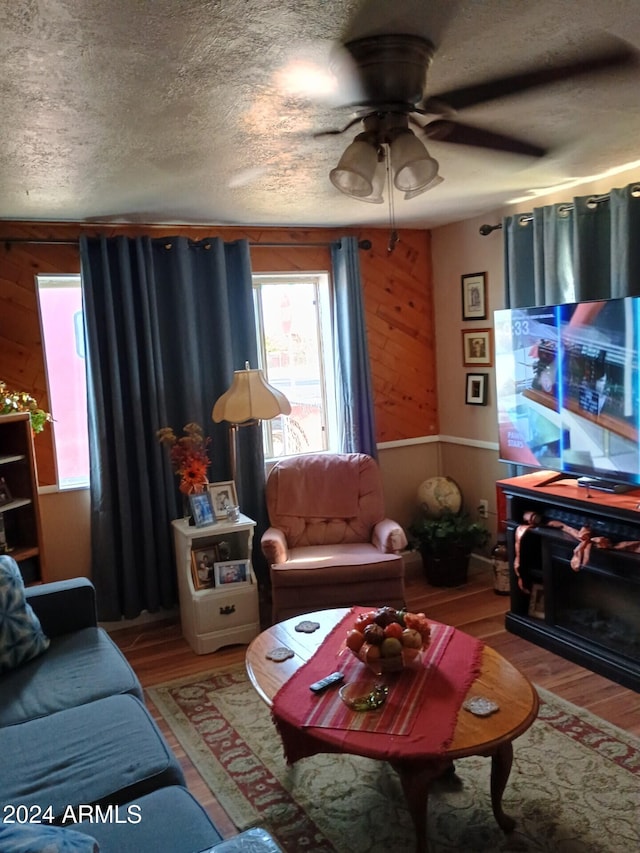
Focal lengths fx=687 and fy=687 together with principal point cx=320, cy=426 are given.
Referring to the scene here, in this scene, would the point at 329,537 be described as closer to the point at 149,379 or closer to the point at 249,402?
the point at 249,402

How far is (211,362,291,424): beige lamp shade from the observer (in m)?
3.71

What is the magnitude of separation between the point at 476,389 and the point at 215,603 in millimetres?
2169

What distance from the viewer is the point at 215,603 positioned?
367cm

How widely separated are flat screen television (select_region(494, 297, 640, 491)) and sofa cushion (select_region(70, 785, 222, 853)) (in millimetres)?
2292

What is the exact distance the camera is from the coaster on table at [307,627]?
107 inches

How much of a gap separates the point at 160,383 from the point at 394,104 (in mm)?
2419

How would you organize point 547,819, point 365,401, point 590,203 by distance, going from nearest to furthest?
Result: point 547,819 < point 590,203 < point 365,401

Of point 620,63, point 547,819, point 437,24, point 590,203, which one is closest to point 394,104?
point 437,24

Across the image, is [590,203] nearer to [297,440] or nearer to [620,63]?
[620,63]

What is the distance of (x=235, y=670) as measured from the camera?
346 cm

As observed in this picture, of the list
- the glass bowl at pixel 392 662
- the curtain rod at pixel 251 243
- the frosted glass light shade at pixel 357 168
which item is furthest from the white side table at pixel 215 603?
the frosted glass light shade at pixel 357 168

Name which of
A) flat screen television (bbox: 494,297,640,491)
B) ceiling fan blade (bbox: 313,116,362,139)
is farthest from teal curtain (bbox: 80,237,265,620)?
ceiling fan blade (bbox: 313,116,362,139)

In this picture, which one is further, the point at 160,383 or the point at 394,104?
the point at 160,383

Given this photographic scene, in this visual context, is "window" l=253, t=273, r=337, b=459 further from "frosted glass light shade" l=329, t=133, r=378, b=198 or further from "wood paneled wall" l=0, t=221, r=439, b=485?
"frosted glass light shade" l=329, t=133, r=378, b=198
